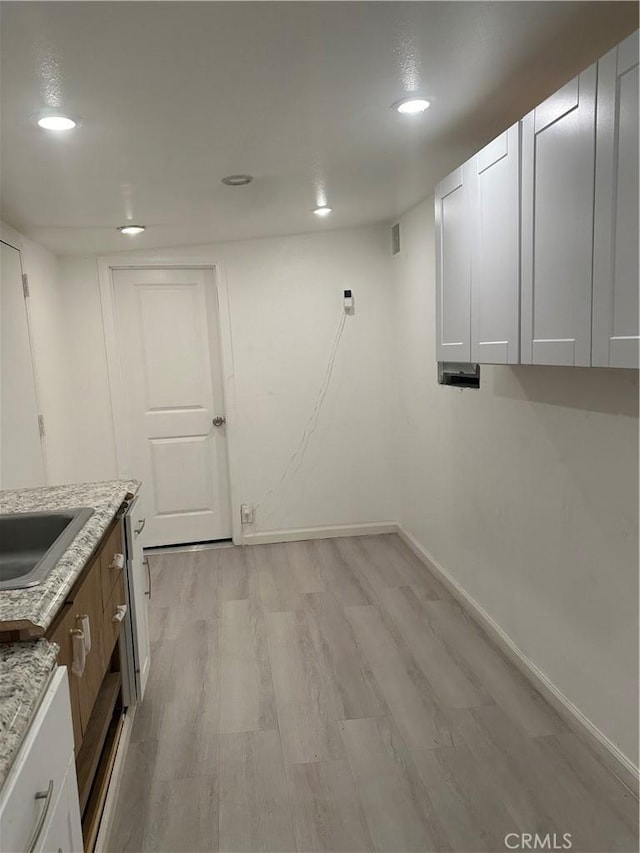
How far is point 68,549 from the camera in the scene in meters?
1.64

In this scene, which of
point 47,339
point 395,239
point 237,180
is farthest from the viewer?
point 395,239

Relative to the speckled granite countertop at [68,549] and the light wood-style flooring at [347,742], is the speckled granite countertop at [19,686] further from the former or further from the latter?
the light wood-style flooring at [347,742]

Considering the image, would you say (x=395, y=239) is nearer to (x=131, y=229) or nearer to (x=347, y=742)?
(x=131, y=229)

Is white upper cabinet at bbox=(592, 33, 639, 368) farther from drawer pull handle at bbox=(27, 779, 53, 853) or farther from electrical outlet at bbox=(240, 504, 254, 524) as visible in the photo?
electrical outlet at bbox=(240, 504, 254, 524)

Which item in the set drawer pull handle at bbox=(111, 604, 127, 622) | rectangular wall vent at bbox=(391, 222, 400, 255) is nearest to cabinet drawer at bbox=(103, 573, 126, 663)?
drawer pull handle at bbox=(111, 604, 127, 622)

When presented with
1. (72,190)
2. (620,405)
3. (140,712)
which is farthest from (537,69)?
(140,712)

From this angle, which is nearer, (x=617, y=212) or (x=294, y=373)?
(x=617, y=212)

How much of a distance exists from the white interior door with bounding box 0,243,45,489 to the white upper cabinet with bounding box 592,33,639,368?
261 cm

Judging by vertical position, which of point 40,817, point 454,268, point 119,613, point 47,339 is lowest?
point 119,613

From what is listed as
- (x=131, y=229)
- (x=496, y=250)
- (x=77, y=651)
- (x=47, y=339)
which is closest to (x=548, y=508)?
(x=496, y=250)

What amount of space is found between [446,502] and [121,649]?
6.58ft

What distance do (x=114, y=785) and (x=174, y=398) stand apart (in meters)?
2.81

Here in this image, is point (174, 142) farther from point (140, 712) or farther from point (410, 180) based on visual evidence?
point (140, 712)

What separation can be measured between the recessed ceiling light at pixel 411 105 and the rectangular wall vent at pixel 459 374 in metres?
1.06
